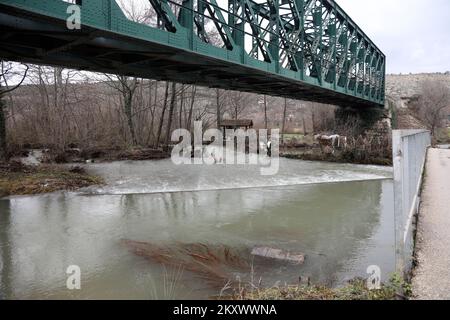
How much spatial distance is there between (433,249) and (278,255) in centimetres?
251

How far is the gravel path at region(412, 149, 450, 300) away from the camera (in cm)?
408

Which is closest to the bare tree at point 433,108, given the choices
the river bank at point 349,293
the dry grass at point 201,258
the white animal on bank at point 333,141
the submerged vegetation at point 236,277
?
the white animal on bank at point 333,141

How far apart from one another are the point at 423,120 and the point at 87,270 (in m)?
48.7

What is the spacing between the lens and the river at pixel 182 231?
5.65 meters

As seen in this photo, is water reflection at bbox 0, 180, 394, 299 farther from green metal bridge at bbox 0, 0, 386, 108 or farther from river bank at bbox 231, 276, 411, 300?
green metal bridge at bbox 0, 0, 386, 108

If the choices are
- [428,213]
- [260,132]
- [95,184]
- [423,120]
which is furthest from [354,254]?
[423,120]

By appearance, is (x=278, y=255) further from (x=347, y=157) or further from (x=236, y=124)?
(x=236, y=124)

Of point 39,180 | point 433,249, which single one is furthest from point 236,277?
point 39,180

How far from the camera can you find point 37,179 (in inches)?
553

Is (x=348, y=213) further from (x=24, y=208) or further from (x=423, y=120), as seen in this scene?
(x=423, y=120)

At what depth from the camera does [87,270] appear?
19.9 ft

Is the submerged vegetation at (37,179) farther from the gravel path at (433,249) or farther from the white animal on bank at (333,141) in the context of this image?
the white animal on bank at (333,141)

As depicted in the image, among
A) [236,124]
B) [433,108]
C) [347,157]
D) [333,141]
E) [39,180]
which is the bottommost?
[39,180]
